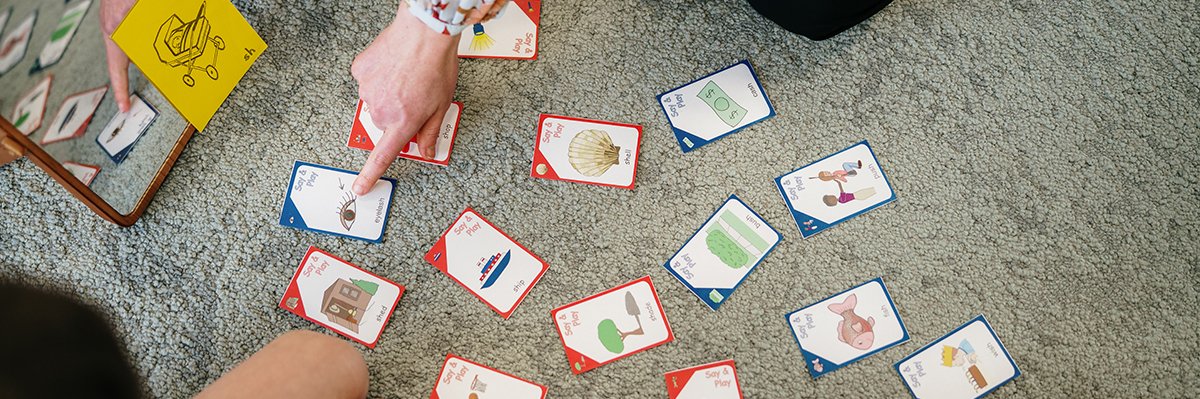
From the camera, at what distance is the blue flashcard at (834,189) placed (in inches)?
50.4

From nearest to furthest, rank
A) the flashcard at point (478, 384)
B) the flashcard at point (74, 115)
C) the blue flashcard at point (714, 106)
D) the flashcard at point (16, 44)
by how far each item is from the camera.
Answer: the flashcard at point (16, 44) < the flashcard at point (74, 115) < the flashcard at point (478, 384) < the blue flashcard at point (714, 106)

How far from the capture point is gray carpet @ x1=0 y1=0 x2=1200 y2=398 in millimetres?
1225

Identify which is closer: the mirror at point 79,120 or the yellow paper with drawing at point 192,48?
the mirror at point 79,120

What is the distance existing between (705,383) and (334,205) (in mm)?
650

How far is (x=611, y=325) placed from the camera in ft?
4.02

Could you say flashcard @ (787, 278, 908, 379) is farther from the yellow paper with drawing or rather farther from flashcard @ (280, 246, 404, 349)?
the yellow paper with drawing

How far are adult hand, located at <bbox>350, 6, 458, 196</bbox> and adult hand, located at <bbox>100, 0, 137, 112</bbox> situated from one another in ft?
0.98

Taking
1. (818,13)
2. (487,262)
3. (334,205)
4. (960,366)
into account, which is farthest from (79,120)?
(960,366)

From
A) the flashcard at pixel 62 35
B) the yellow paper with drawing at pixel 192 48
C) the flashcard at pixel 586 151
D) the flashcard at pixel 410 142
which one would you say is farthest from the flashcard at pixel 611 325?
the flashcard at pixel 62 35

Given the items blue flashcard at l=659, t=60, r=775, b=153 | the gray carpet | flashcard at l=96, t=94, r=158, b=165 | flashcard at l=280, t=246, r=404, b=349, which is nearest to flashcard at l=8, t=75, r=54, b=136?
flashcard at l=96, t=94, r=158, b=165

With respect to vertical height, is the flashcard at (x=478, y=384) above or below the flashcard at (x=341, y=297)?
below

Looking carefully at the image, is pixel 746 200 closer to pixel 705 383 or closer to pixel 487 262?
pixel 705 383

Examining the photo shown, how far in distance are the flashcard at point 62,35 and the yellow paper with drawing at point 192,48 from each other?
0.14ft

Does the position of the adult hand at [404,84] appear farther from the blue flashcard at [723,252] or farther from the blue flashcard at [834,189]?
the blue flashcard at [834,189]
